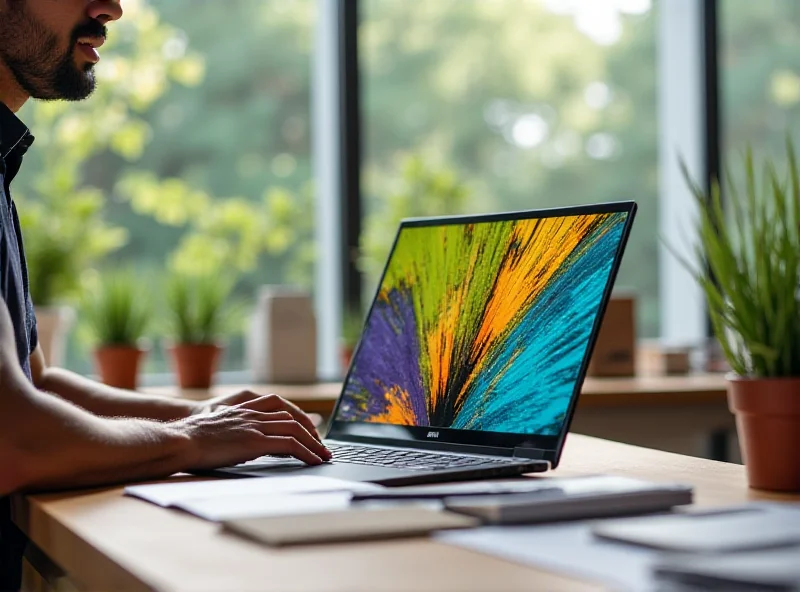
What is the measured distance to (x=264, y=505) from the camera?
3.25 feet

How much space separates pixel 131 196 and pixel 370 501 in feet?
8.91

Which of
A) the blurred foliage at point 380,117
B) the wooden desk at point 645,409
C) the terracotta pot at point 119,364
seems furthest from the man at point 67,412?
the blurred foliage at point 380,117

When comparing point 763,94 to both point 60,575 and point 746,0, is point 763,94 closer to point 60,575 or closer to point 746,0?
point 746,0

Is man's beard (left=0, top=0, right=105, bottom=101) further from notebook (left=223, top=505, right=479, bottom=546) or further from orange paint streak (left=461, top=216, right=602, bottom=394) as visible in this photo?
notebook (left=223, top=505, right=479, bottom=546)

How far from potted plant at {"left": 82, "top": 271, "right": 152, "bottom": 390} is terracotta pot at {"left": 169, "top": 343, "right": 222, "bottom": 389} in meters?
0.11

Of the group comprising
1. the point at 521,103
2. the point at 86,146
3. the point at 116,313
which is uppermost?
the point at 521,103

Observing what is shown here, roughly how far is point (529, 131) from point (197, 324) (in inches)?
68.3

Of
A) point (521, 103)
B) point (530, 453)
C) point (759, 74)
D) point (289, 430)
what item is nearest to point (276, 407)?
point (289, 430)

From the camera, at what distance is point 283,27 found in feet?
12.2

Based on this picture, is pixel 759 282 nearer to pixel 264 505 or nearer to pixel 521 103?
pixel 264 505

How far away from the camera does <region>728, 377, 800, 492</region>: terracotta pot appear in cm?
109

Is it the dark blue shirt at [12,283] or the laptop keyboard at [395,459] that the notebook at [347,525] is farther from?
the dark blue shirt at [12,283]

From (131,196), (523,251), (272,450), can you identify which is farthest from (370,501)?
(131,196)

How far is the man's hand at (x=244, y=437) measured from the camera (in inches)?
49.3
